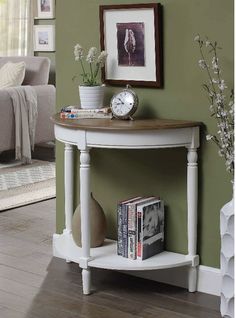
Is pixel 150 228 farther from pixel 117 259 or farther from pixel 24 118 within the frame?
pixel 24 118

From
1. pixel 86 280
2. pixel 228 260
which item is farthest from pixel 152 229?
pixel 228 260

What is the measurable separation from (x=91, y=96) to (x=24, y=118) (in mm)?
2985

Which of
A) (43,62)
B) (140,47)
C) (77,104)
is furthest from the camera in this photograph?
(43,62)

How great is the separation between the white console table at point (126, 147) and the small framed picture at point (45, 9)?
419 cm

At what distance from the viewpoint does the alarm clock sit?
128 inches

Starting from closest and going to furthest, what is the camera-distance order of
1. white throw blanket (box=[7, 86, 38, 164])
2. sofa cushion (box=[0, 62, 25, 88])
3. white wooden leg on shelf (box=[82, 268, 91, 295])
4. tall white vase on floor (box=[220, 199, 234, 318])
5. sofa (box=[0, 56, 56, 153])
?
1. tall white vase on floor (box=[220, 199, 234, 318])
2. white wooden leg on shelf (box=[82, 268, 91, 295])
3. white throw blanket (box=[7, 86, 38, 164])
4. sofa cushion (box=[0, 62, 25, 88])
5. sofa (box=[0, 56, 56, 153])

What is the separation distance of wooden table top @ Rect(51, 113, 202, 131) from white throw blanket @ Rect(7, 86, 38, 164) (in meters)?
2.99

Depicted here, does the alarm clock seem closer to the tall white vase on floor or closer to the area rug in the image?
the tall white vase on floor

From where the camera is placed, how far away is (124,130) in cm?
304

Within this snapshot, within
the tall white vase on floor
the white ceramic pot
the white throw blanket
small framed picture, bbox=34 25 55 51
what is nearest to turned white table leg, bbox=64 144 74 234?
the white ceramic pot

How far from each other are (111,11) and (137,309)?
1.43 metres

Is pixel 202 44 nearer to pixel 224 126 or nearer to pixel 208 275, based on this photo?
pixel 224 126

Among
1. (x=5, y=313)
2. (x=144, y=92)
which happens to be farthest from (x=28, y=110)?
(x=5, y=313)

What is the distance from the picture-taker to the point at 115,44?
342cm
